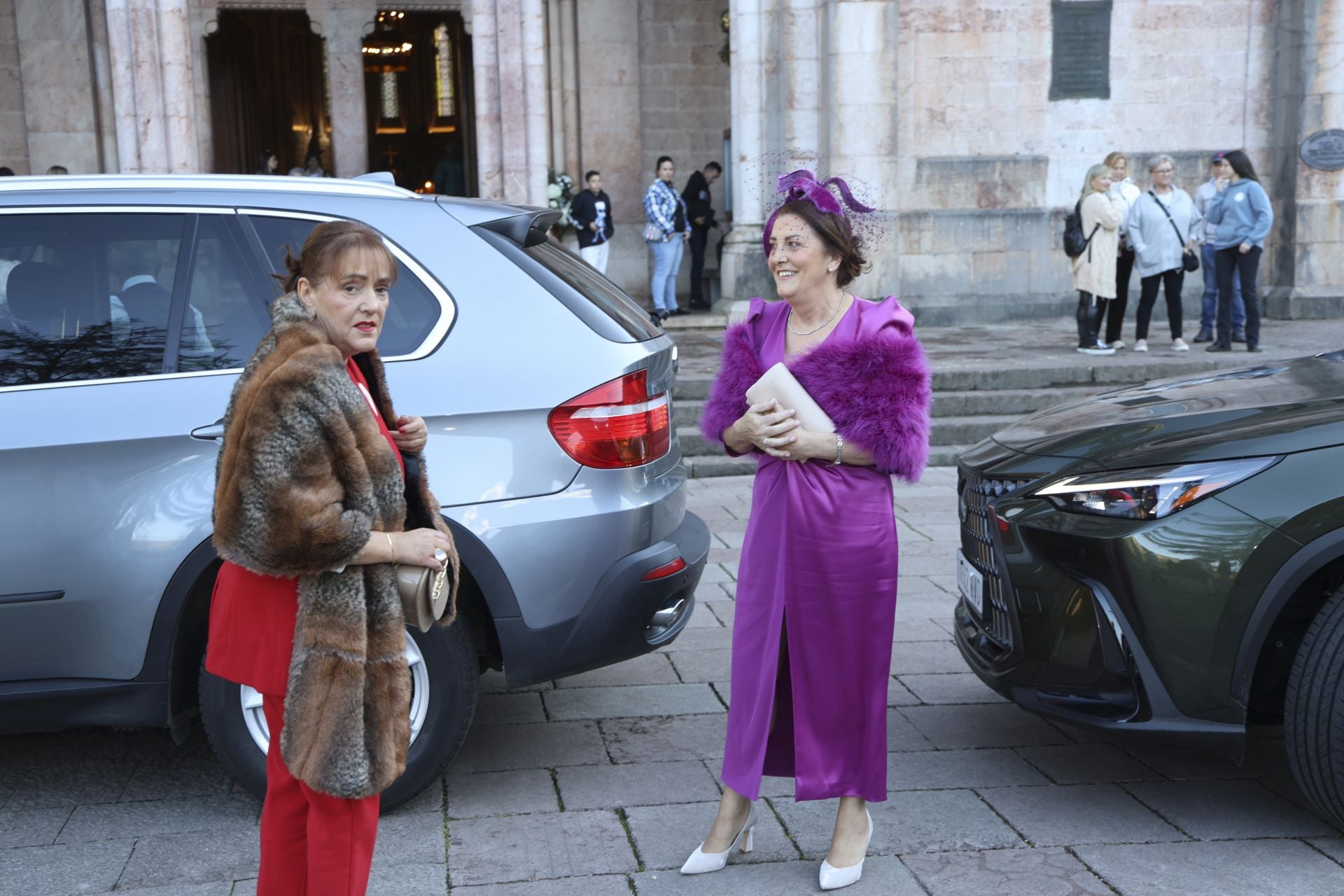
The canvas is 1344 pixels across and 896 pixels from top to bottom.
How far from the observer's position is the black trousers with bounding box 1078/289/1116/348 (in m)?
12.4

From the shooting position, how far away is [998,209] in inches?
603

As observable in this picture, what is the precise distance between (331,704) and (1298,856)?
2.63m

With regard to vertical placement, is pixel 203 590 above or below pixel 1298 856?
above

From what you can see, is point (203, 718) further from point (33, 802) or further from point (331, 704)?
point (331, 704)

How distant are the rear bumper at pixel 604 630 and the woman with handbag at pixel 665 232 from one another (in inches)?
430

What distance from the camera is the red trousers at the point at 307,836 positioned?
104 inches

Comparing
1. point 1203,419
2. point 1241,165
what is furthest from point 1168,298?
point 1203,419

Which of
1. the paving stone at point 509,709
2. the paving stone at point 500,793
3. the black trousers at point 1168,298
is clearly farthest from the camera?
the black trousers at point 1168,298

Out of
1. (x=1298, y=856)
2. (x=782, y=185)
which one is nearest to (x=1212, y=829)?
(x=1298, y=856)

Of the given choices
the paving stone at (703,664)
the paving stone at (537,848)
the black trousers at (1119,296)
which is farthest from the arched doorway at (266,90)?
the paving stone at (537,848)

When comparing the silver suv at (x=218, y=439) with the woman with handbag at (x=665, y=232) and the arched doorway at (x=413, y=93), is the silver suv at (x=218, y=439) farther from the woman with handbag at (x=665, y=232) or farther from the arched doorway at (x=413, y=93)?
the arched doorway at (x=413, y=93)

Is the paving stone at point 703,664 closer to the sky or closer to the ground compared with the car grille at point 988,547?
closer to the ground

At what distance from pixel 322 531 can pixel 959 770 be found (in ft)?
8.44

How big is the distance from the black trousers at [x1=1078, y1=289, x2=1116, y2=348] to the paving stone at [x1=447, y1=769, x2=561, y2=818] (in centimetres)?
932
